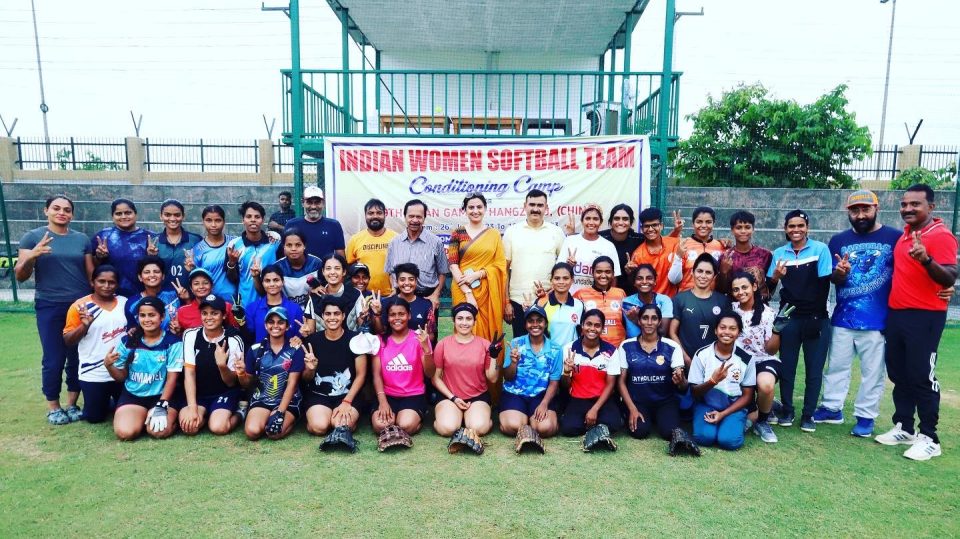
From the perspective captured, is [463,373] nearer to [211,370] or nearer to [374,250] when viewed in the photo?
[374,250]

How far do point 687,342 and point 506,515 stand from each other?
6.80ft

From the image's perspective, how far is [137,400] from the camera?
433 cm

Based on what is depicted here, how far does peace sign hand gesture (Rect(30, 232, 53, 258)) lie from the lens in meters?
4.39

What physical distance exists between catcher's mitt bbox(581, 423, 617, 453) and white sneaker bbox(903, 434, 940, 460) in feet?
6.36

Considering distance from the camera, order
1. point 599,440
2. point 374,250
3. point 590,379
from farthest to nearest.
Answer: point 374,250
point 590,379
point 599,440

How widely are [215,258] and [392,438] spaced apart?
85.2 inches

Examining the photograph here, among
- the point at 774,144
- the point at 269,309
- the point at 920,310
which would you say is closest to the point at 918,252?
the point at 920,310

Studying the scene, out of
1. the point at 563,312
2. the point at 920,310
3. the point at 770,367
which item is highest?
the point at 920,310

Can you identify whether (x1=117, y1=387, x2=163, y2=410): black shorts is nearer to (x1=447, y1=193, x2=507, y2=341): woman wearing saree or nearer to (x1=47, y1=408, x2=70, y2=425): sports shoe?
(x1=47, y1=408, x2=70, y2=425): sports shoe

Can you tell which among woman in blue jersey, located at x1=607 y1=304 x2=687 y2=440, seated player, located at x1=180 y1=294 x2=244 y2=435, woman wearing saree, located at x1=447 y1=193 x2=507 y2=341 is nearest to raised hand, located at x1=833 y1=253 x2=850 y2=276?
woman in blue jersey, located at x1=607 y1=304 x2=687 y2=440

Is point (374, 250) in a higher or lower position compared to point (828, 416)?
higher

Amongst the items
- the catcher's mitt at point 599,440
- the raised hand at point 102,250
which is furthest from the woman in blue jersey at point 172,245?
the catcher's mitt at point 599,440

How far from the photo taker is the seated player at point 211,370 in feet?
13.9

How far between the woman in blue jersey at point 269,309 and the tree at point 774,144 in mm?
10207
